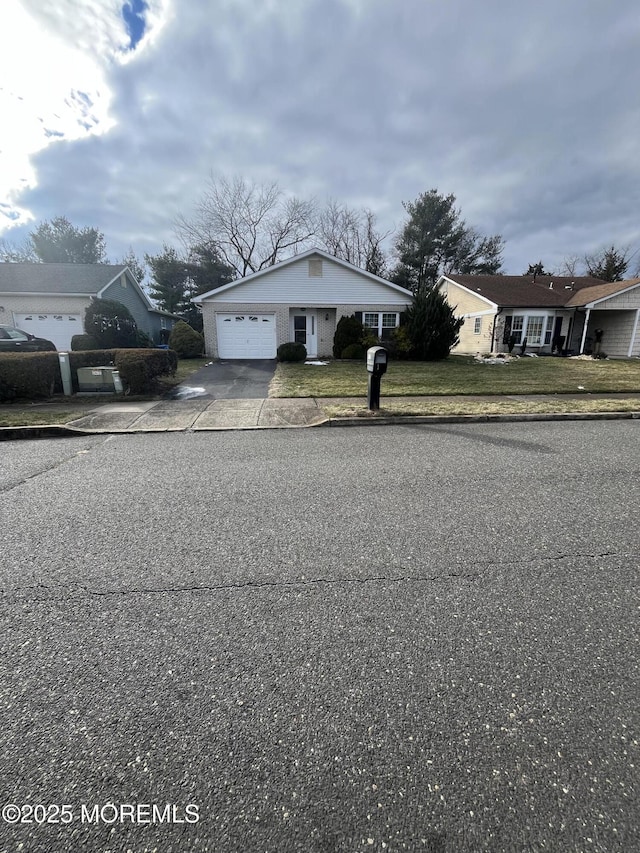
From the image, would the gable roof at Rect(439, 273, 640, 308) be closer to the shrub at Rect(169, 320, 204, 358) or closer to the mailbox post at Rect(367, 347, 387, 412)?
the shrub at Rect(169, 320, 204, 358)

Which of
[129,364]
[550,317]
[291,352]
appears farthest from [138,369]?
[550,317]

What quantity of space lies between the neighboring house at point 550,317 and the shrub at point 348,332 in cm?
631

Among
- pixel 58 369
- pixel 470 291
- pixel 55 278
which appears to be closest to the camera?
pixel 58 369

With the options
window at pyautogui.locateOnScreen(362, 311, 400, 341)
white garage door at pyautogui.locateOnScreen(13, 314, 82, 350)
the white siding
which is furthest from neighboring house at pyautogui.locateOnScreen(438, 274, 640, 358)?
white garage door at pyautogui.locateOnScreen(13, 314, 82, 350)

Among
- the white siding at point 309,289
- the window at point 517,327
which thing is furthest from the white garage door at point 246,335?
the window at point 517,327

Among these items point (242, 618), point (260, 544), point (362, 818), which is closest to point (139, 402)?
point (260, 544)

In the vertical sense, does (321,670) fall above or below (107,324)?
below

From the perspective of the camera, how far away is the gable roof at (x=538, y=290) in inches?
814

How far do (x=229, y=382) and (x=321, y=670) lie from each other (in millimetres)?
10344

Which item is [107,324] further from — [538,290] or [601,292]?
[601,292]

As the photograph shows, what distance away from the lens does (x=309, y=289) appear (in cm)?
1812

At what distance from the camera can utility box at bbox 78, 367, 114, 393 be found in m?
9.48

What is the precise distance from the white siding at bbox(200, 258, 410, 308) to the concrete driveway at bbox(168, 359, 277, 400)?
3494 millimetres

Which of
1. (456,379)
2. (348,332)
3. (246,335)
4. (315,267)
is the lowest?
(456,379)
